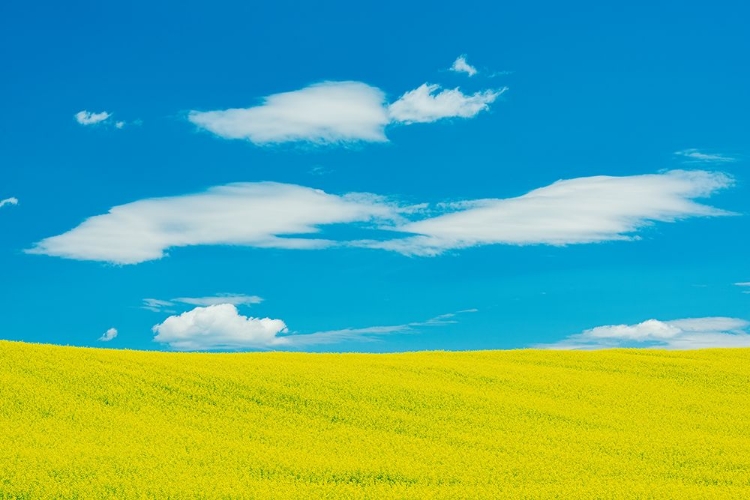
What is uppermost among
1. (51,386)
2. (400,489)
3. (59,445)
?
(51,386)

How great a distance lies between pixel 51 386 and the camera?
76.6 feet

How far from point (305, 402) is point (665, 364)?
17438mm

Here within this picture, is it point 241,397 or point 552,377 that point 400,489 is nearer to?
point 241,397

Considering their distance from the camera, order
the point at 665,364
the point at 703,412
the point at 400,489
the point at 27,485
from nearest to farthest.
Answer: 1. the point at 27,485
2. the point at 400,489
3. the point at 703,412
4. the point at 665,364

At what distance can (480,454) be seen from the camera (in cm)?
1959

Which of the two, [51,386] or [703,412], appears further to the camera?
[703,412]

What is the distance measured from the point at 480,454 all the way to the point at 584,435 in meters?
4.15

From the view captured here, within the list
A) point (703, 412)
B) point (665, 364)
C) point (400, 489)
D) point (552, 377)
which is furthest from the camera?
point (665, 364)

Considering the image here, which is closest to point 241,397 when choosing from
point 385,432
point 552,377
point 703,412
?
point 385,432

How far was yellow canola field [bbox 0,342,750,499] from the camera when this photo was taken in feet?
55.4

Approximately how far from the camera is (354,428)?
2155 centimetres

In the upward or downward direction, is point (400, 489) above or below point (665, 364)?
below

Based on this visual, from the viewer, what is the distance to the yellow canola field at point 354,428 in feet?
55.4

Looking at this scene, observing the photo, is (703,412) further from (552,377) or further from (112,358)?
(112,358)
